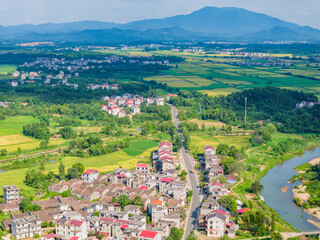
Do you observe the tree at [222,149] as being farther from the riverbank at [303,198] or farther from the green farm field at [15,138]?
the green farm field at [15,138]

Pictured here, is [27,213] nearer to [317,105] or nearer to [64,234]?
[64,234]

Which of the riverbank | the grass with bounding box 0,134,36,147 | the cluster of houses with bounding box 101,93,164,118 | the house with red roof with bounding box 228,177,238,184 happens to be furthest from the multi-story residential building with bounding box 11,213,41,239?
the cluster of houses with bounding box 101,93,164,118

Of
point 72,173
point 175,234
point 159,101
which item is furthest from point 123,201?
point 159,101

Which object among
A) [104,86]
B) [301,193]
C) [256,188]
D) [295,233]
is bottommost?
[301,193]

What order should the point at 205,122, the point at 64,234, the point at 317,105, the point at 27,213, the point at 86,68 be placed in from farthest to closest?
the point at 86,68
the point at 317,105
the point at 205,122
the point at 27,213
the point at 64,234

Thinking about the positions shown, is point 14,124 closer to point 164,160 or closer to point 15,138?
point 15,138

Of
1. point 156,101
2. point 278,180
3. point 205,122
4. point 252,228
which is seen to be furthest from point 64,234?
point 156,101
